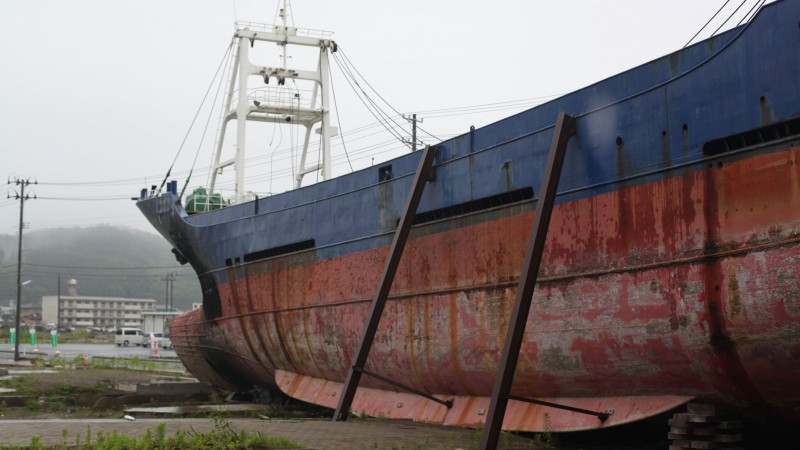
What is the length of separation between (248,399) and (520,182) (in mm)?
9579

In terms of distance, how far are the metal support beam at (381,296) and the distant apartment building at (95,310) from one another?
129 m

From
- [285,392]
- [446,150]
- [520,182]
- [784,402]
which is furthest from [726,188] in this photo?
[285,392]

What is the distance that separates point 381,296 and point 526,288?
2.82m

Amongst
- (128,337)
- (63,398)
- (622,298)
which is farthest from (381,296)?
(128,337)

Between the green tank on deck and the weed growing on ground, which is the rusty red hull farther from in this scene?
the green tank on deck

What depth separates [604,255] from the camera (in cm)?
907

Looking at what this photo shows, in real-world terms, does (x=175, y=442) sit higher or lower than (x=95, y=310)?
lower

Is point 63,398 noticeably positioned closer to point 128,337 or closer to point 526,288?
point 526,288

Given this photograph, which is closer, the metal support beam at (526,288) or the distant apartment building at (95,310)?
the metal support beam at (526,288)

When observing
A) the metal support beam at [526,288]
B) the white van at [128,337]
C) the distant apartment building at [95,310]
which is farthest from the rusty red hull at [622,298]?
the distant apartment building at [95,310]

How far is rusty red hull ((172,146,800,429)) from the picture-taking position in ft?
24.6

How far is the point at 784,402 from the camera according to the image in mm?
7543

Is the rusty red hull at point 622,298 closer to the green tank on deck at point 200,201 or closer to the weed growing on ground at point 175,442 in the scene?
the weed growing on ground at point 175,442

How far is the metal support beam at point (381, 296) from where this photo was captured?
11.0 meters
